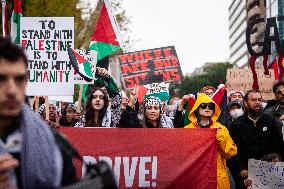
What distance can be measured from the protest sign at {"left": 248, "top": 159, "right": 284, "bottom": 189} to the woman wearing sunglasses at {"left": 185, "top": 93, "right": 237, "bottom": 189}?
289mm

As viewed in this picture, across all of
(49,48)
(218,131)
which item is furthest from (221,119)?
(218,131)

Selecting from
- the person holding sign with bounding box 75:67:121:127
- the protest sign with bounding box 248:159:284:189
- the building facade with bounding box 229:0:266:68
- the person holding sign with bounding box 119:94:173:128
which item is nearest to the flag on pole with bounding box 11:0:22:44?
the person holding sign with bounding box 75:67:121:127

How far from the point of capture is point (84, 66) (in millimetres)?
8633

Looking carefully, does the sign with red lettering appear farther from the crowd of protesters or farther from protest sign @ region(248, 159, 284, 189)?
protest sign @ region(248, 159, 284, 189)

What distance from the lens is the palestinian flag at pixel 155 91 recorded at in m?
11.2

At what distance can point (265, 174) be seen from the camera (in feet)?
22.7

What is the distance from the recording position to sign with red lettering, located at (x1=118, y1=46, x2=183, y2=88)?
12227 millimetres

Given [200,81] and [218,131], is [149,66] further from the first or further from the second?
[200,81]

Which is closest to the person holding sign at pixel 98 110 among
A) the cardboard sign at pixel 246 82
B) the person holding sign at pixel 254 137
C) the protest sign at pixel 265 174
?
the person holding sign at pixel 254 137

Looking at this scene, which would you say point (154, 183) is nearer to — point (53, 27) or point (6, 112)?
point (53, 27)

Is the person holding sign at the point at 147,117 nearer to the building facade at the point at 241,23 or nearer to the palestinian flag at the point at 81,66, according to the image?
A: the palestinian flag at the point at 81,66

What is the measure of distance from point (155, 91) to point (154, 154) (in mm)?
4826

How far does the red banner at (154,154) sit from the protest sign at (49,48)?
1608 millimetres

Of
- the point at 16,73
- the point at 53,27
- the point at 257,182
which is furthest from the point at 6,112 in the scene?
the point at 53,27
